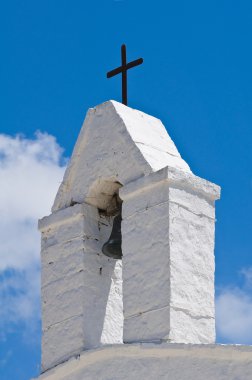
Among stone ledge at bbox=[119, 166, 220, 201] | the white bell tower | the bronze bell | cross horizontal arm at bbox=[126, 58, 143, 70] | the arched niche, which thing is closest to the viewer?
the white bell tower

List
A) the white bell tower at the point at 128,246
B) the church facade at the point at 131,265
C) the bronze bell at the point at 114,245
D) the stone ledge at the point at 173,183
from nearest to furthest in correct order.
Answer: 1. the church facade at the point at 131,265
2. the white bell tower at the point at 128,246
3. the stone ledge at the point at 173,183
4. the bronze bell at the point at 114,245

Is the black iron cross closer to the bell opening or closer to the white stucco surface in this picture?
the bell opening

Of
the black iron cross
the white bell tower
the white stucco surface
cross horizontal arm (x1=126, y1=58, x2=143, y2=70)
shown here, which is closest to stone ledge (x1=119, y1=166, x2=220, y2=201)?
the white bell tower

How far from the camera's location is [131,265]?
11.5 m

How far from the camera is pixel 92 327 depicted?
1171cm

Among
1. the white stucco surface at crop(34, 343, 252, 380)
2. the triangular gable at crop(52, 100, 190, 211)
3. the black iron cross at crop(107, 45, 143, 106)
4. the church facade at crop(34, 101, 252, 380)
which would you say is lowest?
the white stucco surface at crop(34, 343, 252, 380)

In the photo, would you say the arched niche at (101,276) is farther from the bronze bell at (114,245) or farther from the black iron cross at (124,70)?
the black iron cross at (124,70)

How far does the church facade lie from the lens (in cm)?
1102

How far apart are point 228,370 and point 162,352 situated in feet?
1.80

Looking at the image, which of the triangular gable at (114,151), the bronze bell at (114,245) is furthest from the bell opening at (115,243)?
the triangular gable at (114,151)

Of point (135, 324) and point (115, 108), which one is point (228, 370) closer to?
point (135, 324)

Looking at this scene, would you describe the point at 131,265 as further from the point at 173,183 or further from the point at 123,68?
the point at 123,68

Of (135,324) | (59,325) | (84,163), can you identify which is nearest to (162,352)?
(135,324)

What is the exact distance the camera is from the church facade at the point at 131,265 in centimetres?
1102
